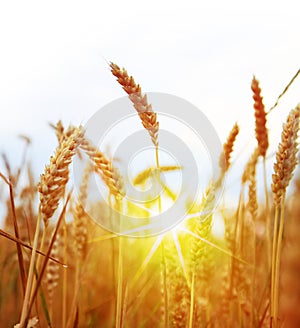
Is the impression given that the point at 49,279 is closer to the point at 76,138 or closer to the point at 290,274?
the point at 76,138

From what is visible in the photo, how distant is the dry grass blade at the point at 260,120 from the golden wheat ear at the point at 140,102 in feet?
1.52

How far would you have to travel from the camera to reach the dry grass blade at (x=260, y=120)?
5.03ft

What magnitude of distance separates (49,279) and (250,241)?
35.5 inches

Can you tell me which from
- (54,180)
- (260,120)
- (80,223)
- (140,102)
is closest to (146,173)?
(80,223)

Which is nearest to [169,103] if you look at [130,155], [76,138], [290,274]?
[130,155]

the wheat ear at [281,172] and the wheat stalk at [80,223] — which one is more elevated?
the wheat stalk at [80,223]

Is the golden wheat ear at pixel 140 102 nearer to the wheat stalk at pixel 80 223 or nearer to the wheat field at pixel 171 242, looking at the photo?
the wheat field at pixel 171 242

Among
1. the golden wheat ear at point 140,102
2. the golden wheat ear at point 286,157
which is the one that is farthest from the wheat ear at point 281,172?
the golden wheat ear at point 140,102

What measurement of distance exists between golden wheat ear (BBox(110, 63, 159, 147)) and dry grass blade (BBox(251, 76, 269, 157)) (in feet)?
1.52

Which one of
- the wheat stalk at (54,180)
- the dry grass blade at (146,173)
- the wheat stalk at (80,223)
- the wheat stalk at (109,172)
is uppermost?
the dry grass blade at (146,173)

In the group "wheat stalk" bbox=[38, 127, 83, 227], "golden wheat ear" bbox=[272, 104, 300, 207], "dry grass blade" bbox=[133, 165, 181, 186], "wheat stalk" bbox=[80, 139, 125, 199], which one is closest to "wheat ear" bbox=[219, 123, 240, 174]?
"dry grass blade" bbox=[133, 165, 181, 186]

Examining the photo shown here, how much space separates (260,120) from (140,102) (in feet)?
1.63

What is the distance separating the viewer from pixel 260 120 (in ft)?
5.04

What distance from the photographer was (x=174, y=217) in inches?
65.4
